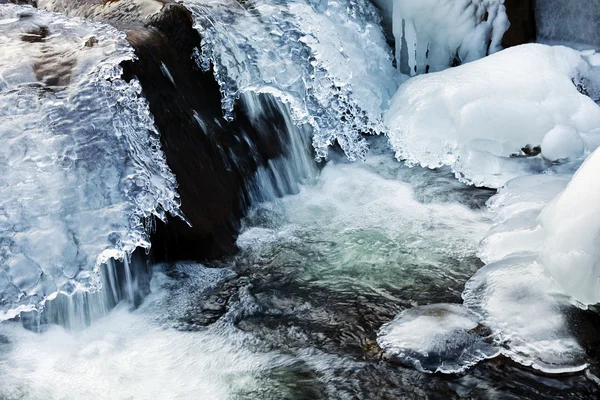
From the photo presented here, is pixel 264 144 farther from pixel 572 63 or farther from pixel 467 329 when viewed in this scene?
pixel 572 63

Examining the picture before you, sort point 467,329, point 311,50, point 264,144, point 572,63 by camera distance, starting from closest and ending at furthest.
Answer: point 467,329, point 264,144, point 311,50, point 572,63

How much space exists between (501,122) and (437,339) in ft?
7.59

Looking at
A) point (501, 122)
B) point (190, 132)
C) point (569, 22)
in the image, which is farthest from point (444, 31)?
point (190, 132)

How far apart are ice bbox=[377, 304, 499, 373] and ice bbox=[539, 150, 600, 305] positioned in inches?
18.5

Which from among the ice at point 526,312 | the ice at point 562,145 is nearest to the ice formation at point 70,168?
the ice at point 526,312

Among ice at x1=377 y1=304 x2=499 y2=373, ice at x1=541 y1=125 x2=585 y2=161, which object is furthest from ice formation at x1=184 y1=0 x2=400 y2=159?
ice at x1=377 y1=304 x2=499 y2=373

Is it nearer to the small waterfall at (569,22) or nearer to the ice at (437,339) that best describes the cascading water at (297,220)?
the ice at (437,339)

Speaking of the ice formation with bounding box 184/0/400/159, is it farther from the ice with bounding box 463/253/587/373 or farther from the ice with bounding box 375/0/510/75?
the ice with bounding box 463/253/587/373

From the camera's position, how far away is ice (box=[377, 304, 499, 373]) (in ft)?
10.1

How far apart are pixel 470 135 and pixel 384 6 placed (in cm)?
187

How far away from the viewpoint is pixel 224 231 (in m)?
4.27

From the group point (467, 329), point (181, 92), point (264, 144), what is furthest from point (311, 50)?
point (467, 329)

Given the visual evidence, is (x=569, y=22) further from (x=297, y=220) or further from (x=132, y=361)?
(x=132, y=361)

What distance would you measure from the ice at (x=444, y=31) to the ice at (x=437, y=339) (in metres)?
3.29
